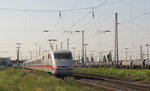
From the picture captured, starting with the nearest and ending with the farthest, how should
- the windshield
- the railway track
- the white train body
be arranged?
the railway track
the white train body
the windshield

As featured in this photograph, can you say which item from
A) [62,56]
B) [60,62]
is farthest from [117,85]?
[62,56]

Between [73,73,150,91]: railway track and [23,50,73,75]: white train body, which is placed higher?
[23,50,73,75]: white train body

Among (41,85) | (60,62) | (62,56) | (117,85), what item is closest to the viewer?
(41,85)

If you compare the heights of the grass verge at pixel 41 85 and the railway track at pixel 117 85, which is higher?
the grass verge at pixel 41 85

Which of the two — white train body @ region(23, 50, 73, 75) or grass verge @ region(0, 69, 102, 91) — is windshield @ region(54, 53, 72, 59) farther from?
grass verge @ region(0, 69, 102, 91)

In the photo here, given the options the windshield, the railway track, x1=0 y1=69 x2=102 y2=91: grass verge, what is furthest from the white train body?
x1=0 y1=69 x2=102 y2=91: grass verge

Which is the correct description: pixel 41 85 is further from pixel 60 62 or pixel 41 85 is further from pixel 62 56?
pixel 62 56

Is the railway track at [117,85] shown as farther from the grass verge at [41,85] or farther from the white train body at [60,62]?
the white train body at [60,62]

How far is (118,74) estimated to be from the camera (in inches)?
1348

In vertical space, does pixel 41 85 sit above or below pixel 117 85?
above

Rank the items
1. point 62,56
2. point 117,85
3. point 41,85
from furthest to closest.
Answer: point 62,56, point 117,85, point 41,85

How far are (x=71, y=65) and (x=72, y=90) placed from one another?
46.5 feet

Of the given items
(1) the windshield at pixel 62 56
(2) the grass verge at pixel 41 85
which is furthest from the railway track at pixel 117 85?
(1) the windshield at pixel 62 56

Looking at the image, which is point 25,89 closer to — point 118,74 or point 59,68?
point 59,68
